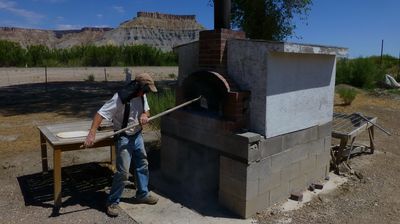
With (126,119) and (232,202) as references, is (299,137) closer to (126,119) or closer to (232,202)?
(232,202)

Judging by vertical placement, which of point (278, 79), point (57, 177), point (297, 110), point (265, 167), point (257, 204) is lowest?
point (257, 204)

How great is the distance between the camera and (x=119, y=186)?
5.05 metres

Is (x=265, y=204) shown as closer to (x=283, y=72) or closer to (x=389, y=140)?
(x=283, y=72)

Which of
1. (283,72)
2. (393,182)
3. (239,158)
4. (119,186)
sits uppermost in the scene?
(283,72)

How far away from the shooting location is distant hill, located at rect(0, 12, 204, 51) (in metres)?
125

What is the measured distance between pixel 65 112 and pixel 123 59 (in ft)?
108

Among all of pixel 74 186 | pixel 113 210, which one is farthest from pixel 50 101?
pixel 113 210

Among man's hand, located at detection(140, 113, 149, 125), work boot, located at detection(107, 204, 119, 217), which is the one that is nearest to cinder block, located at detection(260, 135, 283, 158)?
man's hand, located at detection(140, 113, 149, 125)

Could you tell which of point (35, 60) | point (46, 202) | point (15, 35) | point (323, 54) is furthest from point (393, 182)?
point (15, 35)

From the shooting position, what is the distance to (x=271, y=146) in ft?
17.2

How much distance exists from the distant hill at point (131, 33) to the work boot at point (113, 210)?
385 feet

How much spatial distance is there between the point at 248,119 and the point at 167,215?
1.61m

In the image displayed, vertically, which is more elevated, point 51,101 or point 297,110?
point 297,110

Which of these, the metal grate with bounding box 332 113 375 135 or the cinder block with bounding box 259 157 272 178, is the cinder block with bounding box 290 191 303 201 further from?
the metal grate with bounding box 332 113 375 135
